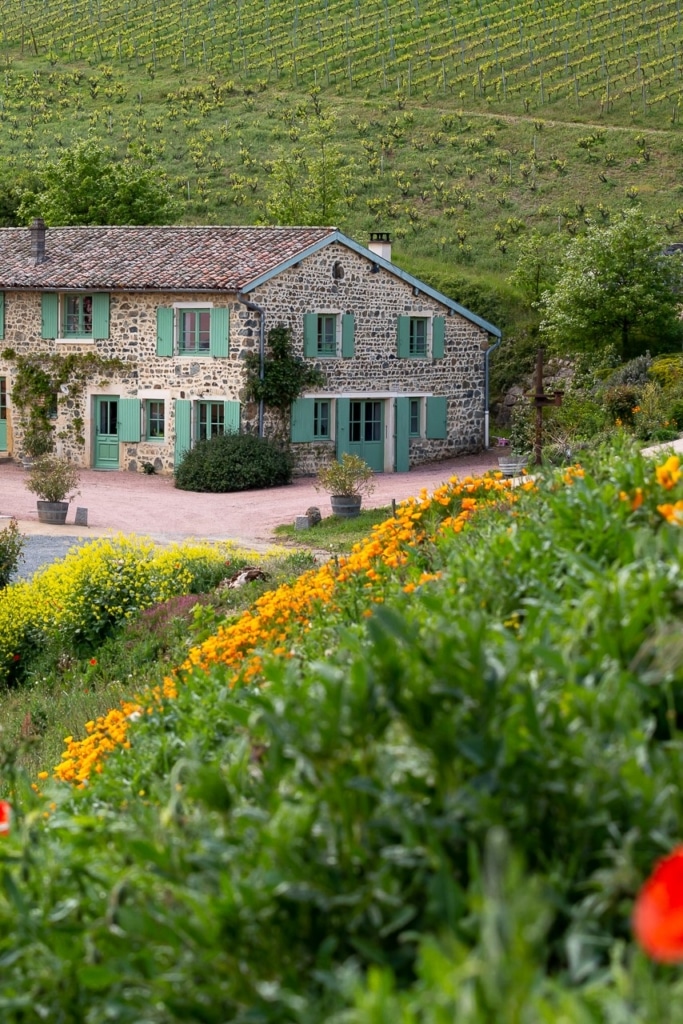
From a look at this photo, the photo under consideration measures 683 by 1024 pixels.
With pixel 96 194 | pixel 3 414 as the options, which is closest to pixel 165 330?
pixel 3 414

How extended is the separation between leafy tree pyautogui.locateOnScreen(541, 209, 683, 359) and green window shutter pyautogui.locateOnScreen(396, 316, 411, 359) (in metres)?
3.59

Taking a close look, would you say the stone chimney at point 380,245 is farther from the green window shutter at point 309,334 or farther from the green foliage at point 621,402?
the green foliage at point 621,402

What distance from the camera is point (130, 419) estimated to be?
3062cm

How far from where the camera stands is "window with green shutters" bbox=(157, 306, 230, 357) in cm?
2978

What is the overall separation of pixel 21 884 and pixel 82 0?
7930 centimetres

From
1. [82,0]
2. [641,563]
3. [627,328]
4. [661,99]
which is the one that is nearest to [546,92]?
[661,99]

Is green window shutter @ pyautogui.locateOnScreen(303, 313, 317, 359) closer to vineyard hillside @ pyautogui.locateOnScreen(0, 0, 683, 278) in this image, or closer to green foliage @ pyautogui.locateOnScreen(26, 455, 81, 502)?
green foliage @ pyautogui.locateOnScreen(26, 455, 81, 502)

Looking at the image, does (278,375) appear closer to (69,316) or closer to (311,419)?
(311,419)

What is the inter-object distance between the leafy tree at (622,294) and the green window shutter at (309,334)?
627 cm

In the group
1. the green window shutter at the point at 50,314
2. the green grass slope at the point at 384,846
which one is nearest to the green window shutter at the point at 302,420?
the green window shutter at the point at 50,314

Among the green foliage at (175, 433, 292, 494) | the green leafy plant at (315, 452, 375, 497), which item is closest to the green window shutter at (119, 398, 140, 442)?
the green foliage at (175, 433, 292, 494)

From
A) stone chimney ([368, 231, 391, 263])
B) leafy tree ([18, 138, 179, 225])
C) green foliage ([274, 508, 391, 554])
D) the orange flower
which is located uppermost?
leafy tree ([18, 138, 179, 225])

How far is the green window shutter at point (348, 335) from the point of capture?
3119cm

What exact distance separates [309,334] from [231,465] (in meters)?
4.14
